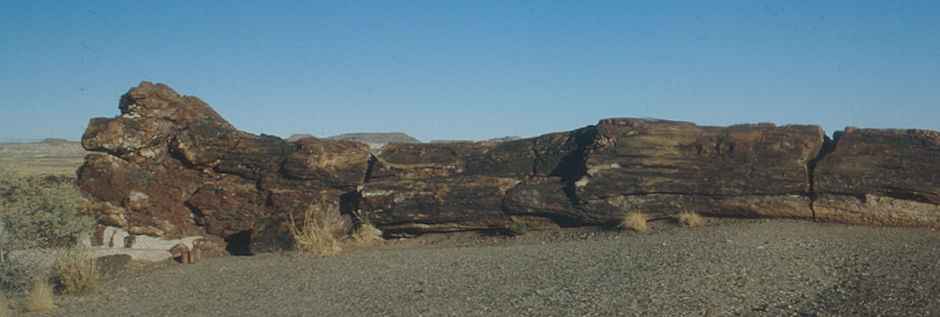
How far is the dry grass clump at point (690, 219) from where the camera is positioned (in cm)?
970

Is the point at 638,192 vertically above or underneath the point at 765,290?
above

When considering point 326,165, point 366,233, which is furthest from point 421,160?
point 366,233

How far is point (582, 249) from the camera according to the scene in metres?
8.64

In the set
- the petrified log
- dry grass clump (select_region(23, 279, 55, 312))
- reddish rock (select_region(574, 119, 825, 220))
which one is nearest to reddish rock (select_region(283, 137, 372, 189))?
reddish rock (select_region(574, 119, 825, 220))

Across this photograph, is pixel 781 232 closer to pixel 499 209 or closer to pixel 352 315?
pixel 499 209

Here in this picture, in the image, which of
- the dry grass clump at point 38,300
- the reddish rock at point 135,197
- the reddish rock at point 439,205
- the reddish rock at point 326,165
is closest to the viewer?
the dry grass clump at point 38,300

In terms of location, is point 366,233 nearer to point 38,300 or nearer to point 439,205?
point 439,205

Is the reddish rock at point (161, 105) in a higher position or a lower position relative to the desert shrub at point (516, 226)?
higher

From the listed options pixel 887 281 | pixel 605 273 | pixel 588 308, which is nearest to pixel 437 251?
pixel 605 273

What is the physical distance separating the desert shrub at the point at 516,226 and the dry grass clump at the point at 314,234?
304cm

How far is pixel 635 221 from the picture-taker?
9.77m

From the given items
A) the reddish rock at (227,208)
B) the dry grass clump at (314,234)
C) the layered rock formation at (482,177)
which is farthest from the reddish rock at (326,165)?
the dry grass clump at (314,234)

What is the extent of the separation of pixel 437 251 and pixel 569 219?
8.16ft

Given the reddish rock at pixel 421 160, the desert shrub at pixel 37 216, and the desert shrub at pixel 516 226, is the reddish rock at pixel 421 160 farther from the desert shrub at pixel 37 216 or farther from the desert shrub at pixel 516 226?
the desert shrub at pixel 37 216
